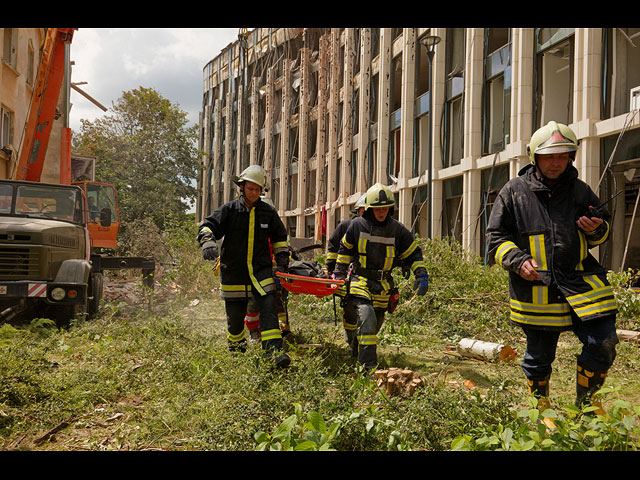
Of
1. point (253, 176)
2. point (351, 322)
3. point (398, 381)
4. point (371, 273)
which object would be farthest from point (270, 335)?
point (253, 176)

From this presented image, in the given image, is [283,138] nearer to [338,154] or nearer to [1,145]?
[338,154]

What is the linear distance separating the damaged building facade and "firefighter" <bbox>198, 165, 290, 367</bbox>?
22.6 feet

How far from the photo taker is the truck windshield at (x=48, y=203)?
866 cm

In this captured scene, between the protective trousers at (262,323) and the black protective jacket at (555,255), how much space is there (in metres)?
2.32

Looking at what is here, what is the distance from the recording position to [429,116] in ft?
51.5

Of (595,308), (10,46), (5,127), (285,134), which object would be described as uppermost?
(285,134)

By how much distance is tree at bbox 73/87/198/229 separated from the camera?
2494 centimetres

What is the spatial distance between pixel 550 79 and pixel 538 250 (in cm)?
1218

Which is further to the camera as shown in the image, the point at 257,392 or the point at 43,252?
the point at 43,252

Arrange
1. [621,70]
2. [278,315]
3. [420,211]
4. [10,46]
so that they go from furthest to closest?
1. [420,211]
2. [10,46]
3. [621,70]
4. [278,315]

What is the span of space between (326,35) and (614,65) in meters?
19.9

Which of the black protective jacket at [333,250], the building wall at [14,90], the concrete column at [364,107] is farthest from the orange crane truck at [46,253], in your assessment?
the concrete column at [364,107]

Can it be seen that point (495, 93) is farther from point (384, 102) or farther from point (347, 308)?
point (347, 308)
